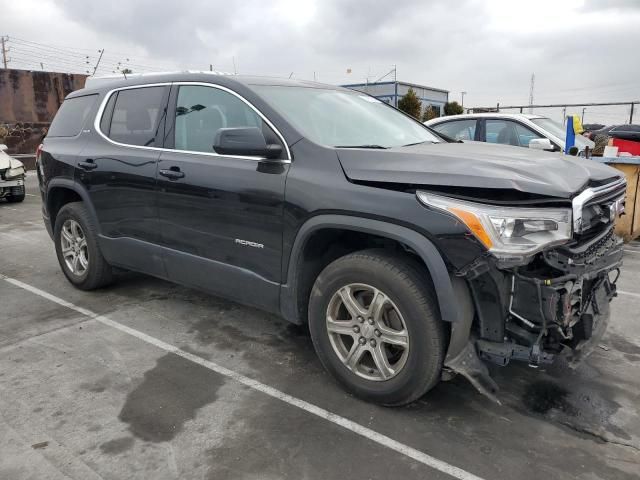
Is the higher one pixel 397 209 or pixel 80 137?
pixel 80 137

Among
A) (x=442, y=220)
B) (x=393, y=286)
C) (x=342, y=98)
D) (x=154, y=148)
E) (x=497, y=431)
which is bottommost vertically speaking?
(x=497, y=431)

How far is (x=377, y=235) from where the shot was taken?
2.87 metres

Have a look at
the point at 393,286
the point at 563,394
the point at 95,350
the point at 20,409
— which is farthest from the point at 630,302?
the point at 20,409

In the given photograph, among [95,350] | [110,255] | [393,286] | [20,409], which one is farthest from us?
[110,255]

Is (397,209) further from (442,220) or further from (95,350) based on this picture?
(95,350)

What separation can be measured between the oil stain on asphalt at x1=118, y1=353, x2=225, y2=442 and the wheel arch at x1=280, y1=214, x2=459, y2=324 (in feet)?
2.25

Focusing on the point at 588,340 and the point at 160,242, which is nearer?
the point at 588,340

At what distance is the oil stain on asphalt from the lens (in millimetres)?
2820

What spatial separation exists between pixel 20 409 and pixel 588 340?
3236 millimetres

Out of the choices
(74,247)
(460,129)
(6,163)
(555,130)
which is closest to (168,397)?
(74,247)

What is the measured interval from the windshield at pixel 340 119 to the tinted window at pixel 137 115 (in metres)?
1.03

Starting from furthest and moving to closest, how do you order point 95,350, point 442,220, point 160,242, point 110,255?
point 110,255 → point 160,242 → point 95,350 → point 442,220

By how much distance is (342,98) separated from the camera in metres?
4.00

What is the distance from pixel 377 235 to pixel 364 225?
0.11 meters
